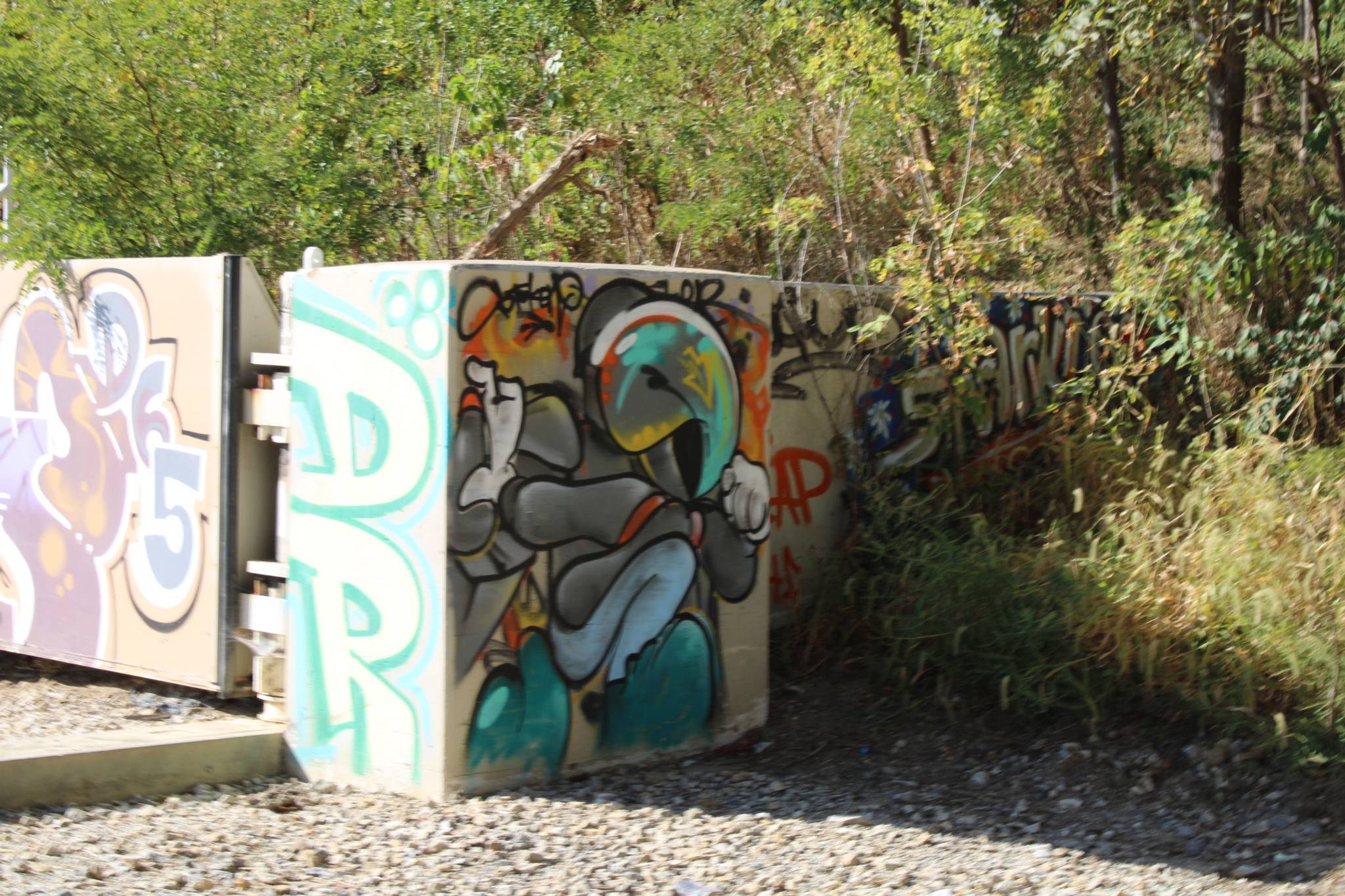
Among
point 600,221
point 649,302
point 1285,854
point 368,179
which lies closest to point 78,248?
point 368,179

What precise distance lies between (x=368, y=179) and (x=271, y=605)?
3.69m

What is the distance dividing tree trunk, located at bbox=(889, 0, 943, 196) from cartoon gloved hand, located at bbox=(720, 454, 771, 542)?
2.83 metres

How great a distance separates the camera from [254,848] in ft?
12.8

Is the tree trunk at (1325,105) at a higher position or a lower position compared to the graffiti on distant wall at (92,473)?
higher

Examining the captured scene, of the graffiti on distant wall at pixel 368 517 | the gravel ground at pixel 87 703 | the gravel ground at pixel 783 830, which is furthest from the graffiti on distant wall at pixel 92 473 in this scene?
the gravel ground at pixel 783 830

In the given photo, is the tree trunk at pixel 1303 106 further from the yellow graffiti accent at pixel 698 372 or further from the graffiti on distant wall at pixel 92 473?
the graffiti on distant wall at pixel 92 473

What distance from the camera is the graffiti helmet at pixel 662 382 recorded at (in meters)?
4.62

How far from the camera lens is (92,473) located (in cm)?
522

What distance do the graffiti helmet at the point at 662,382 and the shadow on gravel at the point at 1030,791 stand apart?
118 cm

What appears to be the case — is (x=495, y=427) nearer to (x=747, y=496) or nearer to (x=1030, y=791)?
(x=747, y=496)

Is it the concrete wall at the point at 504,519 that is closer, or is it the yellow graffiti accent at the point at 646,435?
the concrete wall at the point at 504,519

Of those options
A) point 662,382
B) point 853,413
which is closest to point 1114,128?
point 853,413

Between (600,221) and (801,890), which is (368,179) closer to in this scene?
(600,221)

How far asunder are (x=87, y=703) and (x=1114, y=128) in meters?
7.55
